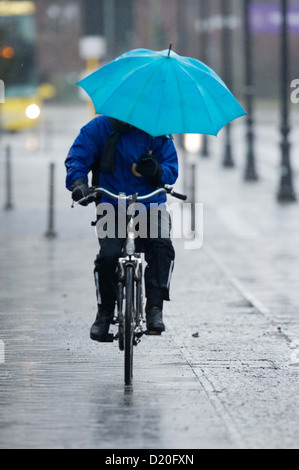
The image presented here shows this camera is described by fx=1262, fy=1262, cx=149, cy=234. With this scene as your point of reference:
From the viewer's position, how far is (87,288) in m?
11.2

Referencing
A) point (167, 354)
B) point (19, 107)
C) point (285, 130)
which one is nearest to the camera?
point (167, 354)

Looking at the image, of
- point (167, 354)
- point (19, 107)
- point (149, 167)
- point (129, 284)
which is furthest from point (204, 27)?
point (129, 284)

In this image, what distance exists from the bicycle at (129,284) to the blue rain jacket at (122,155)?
127mm

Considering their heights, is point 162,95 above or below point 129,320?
above

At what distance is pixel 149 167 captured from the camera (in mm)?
7238

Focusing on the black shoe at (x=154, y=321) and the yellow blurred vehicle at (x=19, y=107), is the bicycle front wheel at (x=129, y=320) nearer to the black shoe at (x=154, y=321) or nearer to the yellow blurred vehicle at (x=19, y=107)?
the black shoe at (x=154, y=321)

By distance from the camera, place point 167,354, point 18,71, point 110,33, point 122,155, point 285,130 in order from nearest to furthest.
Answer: point 122,155, point 167,354, point 285,130, point 18,71, point 110,33

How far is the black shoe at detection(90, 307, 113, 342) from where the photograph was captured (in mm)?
7625

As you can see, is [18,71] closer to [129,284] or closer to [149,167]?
[149,167]

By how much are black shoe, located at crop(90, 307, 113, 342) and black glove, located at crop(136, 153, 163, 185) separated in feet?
3.00

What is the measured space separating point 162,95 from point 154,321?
1366 mm

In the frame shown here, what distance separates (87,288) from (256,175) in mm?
13746

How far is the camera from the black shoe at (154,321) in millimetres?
7562

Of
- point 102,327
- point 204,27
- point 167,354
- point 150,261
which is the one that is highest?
point 204,27
